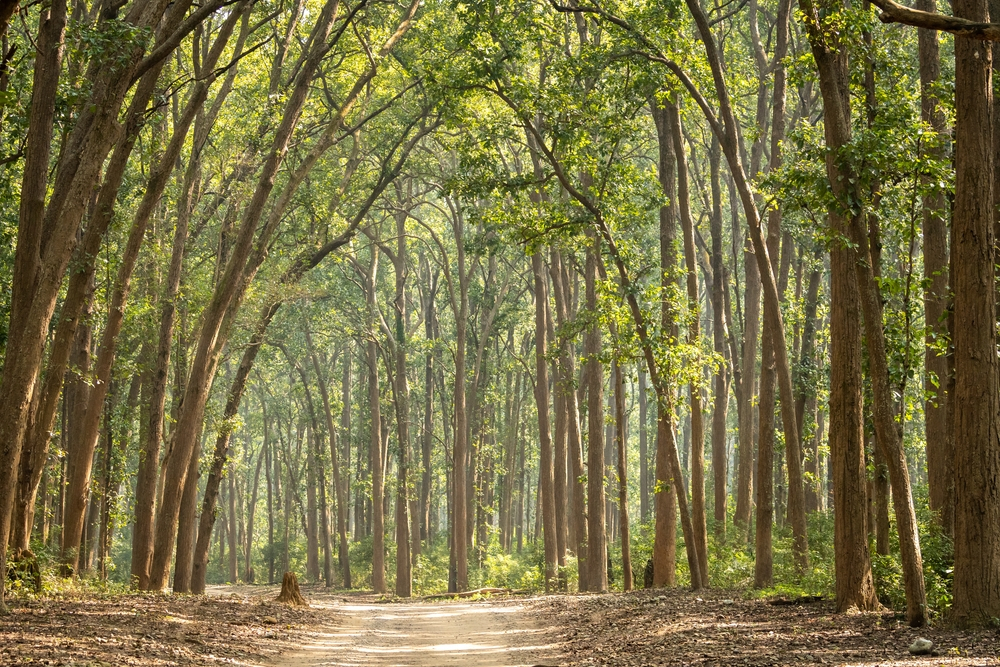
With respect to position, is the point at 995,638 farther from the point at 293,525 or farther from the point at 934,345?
the point at 293,525

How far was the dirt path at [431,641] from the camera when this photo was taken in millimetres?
9680

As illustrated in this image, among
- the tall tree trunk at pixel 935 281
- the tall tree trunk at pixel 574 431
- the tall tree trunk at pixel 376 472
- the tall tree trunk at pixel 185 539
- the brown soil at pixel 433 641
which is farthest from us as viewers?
the tall tree trunk at pixel 376 472

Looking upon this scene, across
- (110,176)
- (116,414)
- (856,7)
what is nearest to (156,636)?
(110,176)

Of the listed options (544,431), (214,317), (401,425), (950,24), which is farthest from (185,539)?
(950,24)

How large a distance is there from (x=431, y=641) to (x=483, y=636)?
89 cm

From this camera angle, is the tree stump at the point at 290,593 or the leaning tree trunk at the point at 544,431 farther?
the leaning tree trunk at the point at 544,431

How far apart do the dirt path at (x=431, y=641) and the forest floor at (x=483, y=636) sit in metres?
0.02

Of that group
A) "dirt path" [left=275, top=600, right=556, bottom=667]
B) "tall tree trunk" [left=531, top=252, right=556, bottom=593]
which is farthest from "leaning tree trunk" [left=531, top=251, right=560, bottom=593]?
"dirt path" [left=275, top=600, right=556, bottom=667]

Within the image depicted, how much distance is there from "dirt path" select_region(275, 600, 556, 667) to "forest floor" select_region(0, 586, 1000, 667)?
22 millimetres

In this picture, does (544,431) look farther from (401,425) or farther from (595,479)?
(401,425)

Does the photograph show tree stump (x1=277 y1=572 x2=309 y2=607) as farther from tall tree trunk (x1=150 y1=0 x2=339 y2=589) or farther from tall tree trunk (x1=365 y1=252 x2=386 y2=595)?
tall tree trunk (x1=365 y1=252 x2=386 y2=595)

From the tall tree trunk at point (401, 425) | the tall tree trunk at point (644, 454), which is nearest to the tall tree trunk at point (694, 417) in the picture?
the tall tree trunk at point (401, 425)

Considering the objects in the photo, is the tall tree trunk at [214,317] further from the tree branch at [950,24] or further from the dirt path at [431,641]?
the tree branch at [950,24]

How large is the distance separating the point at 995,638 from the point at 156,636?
7.51 metres
